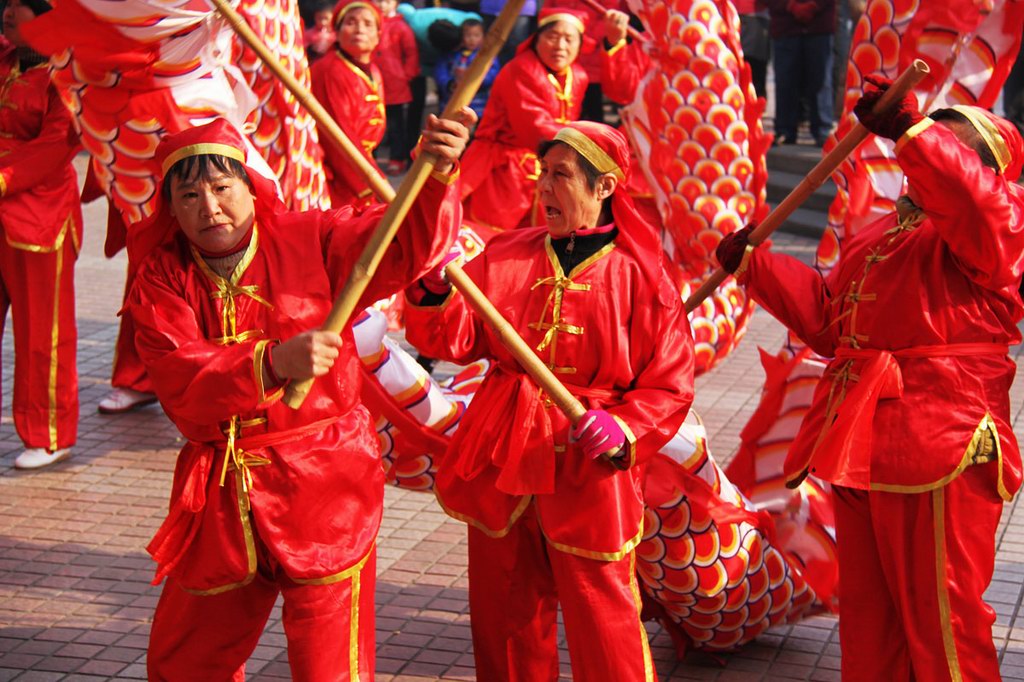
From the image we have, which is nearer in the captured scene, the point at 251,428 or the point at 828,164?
the point at 251,428

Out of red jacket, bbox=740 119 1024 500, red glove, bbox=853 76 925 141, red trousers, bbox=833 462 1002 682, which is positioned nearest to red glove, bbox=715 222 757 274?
red jacket, bbox=740 119 1024 500

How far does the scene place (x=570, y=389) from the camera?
342 cm

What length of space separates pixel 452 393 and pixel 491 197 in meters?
3.33

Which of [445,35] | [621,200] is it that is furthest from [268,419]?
[445,35]

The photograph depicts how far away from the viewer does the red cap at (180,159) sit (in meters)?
3.04

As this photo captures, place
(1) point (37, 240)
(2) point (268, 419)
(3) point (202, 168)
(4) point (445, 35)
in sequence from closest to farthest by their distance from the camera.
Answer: (3) point (202, 168), (2) point (268, 419), (1) point (37, 240), (4) point (445, 35)

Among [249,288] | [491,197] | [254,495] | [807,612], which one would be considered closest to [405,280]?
[249,288]

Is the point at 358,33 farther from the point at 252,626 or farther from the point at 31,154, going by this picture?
the point at 252,626

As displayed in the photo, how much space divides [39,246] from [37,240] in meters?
0.03

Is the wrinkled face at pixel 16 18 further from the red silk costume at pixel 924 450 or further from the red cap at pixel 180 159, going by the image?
the red silk costume at pixel 924 450

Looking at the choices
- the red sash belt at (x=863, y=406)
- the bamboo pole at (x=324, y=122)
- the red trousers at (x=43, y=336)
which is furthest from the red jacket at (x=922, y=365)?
the red trousers at (x=43, y=336)

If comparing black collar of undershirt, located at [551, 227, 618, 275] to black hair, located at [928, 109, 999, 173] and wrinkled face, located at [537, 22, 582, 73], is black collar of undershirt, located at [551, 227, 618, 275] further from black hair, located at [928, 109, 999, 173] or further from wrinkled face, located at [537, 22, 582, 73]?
wrinkled face, located at [537, 22, 582, 73]

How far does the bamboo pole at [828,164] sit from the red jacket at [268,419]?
1.05 m

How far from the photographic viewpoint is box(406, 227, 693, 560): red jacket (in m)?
3.34
